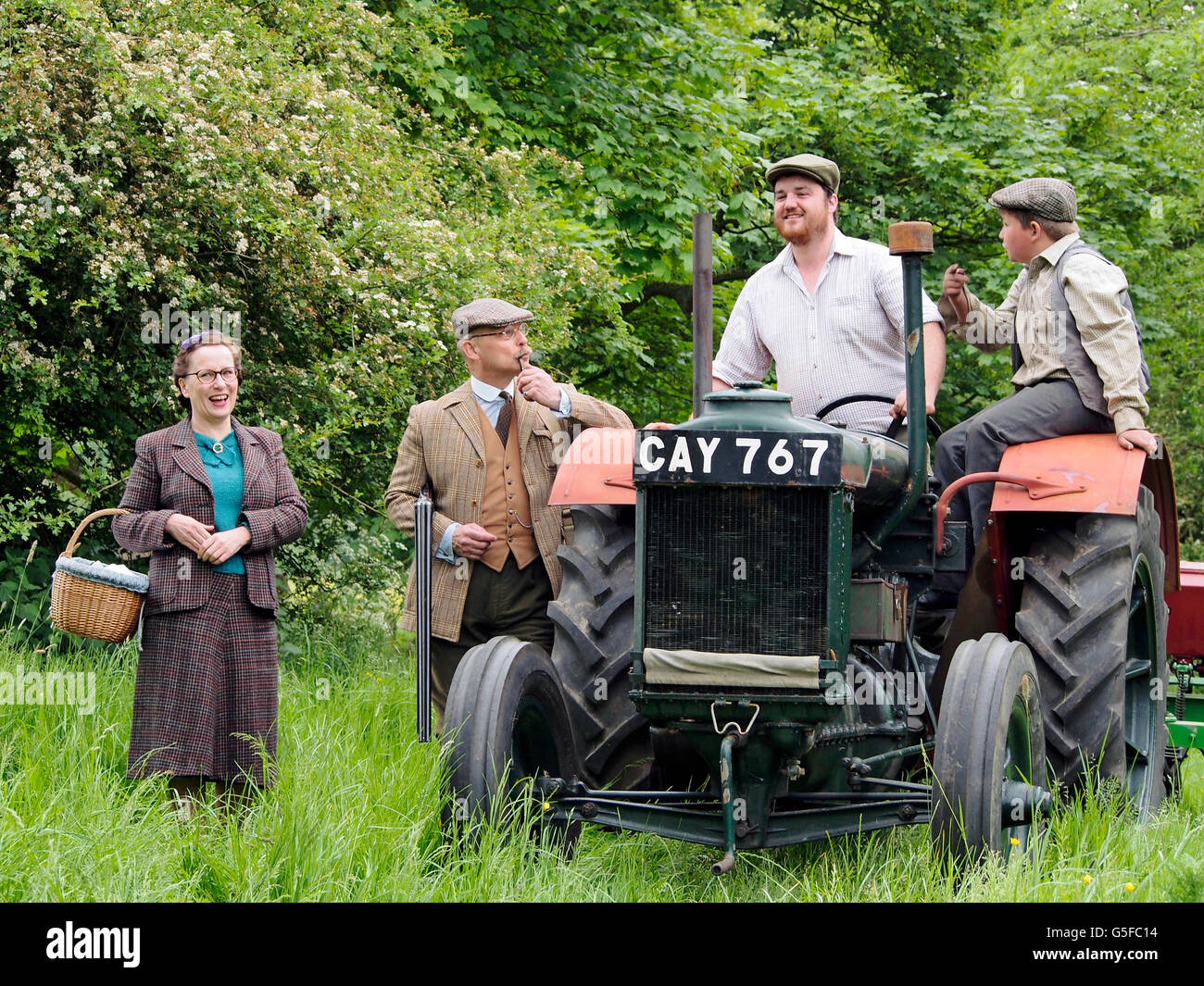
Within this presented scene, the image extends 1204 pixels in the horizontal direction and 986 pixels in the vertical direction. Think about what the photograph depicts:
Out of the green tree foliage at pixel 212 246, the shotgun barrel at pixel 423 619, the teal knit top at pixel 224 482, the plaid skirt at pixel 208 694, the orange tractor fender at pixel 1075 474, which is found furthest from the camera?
the green tree foliage at pixel 212 246

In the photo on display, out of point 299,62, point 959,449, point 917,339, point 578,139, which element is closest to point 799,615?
point 917,339

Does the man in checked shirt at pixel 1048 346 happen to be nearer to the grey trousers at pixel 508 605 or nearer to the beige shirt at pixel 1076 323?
the beige shirt at pixel 1076 323

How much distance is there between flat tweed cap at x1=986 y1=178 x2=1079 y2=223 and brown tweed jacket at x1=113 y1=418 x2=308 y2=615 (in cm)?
269

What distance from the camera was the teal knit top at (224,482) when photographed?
5.18 m

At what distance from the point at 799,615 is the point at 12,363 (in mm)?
4280

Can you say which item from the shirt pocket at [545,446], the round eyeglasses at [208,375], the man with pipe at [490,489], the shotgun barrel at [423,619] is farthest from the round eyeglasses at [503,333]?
the shotgun barrel at [423,619]

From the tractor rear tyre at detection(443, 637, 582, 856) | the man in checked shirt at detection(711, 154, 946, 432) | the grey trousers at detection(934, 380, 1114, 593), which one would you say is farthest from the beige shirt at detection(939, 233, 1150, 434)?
the tractor rear tyre at detection(443, 637, 582, 856)

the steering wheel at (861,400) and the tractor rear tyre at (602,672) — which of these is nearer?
the tractor rear tyre at (602,672)

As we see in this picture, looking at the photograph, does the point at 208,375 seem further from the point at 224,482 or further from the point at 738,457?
the point at 738,457

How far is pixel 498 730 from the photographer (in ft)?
13.3

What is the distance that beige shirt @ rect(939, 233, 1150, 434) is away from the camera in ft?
16.1

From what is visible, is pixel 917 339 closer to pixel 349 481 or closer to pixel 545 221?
pixel 349 481

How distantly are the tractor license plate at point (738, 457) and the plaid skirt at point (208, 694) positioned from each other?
1.83 metres

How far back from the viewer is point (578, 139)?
38.6ft
